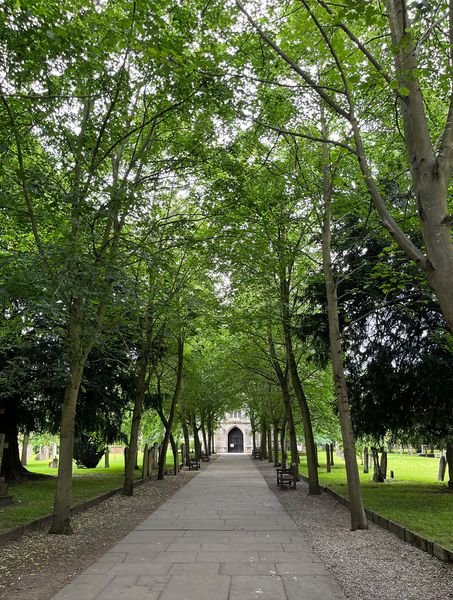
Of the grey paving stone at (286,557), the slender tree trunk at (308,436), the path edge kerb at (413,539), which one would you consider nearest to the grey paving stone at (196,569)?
the grey paving stone at (286,557)

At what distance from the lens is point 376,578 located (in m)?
6.03

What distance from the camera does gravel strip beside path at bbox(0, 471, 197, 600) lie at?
5.77m

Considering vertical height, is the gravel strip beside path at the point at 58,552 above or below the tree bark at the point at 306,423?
below

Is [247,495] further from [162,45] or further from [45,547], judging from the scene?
[162,45]

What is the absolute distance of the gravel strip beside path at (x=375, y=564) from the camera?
5523 mm

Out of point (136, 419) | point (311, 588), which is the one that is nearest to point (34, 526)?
point (311, 588)

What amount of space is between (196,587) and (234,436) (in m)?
90.2

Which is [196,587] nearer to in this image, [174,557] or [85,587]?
[85,587]

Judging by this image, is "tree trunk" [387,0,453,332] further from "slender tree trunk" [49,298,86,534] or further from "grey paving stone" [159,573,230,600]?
"slender tree trunk" [49,298,86,534]

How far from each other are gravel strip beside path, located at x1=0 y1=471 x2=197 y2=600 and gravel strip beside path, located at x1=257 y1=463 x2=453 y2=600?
3408 millimetres

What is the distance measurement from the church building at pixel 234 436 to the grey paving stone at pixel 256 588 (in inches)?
3409

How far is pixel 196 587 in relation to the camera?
564cm

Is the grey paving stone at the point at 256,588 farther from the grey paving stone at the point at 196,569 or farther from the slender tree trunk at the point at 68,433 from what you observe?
the slender tree trunk at the point at 68,433

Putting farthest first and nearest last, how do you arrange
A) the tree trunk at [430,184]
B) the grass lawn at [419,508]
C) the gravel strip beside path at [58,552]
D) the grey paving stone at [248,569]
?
the grass lawn at [419,508], the grey paving stone at [248,569], the gravel strip beside path at [58,552], the tree trunk at [430,184]
